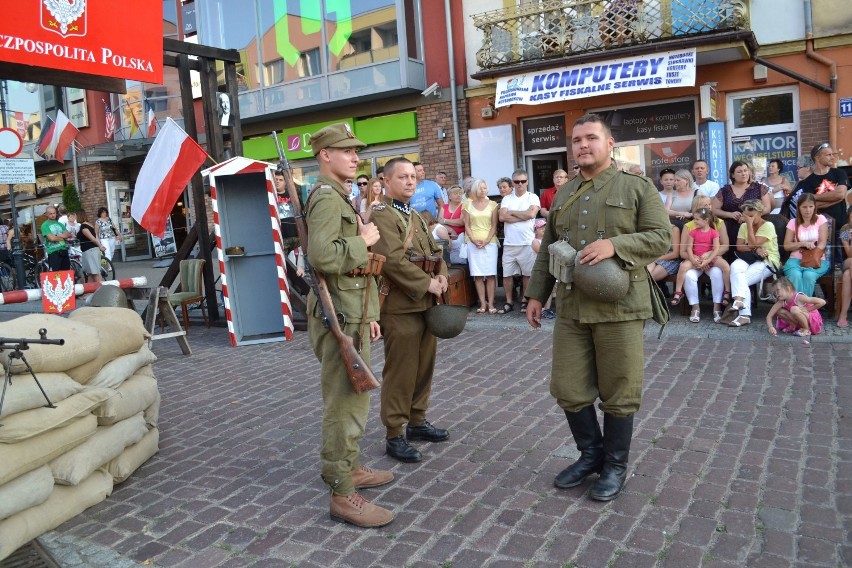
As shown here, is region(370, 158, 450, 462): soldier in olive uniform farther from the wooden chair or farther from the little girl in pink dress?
the wooden chair

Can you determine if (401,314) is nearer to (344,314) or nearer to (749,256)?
(344,314)

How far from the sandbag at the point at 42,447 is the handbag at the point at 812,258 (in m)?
7.26

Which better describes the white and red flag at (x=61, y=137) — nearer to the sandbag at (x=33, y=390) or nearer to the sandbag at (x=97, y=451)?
the sandbag at (x=97, y=451)

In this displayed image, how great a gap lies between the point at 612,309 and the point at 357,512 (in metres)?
1.68

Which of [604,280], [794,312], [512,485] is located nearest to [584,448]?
[512,485]

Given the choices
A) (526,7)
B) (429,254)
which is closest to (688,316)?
(429,254)

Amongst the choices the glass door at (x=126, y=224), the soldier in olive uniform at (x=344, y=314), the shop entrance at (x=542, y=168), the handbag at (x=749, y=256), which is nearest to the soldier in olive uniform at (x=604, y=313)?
the soldier in olive uniform at (x=344, y=314)

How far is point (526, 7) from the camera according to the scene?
14484 millimetres

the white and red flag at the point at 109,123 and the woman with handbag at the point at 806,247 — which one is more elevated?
the white and red flag at the point at 109,123

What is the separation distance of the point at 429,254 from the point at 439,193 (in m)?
6.91

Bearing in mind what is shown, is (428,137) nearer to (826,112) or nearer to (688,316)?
(826,112)

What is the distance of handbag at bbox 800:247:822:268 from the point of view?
308 inches

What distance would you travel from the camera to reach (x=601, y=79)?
1353 cm

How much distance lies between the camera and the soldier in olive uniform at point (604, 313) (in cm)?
371
